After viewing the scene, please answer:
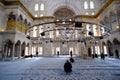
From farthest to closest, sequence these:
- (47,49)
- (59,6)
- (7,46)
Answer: (59,6) → (47,49) → (7,46)

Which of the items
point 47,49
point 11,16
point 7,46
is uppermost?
Answer: point 11,16

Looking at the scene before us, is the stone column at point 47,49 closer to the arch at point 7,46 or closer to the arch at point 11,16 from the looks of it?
the arch at point 7,46

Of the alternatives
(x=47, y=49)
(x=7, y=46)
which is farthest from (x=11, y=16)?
(x=47, y=49)

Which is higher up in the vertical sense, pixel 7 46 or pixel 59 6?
pixel 59 6

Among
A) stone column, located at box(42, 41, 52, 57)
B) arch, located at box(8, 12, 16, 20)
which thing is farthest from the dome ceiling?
arch, located at box(8, 12, 16, 20)

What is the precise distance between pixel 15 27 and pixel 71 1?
16.4 m

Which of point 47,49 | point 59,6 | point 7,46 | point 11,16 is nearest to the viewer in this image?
point 11,16

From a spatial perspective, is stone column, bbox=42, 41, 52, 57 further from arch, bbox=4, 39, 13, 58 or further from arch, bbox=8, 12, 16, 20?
arch, bbox=8, 12, 16, 20

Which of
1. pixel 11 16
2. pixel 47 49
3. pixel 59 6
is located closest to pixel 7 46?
pixel 11 16

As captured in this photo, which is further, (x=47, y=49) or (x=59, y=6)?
(x=59, y=6)

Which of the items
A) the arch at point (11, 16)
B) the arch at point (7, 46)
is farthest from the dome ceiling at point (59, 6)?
the arch at point (7, 46)

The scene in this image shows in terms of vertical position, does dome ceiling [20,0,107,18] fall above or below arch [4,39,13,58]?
above

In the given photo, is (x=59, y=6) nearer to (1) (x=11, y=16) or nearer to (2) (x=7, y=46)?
(1) (x=11, y=16)

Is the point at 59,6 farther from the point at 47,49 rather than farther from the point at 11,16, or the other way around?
the point at 11,16
